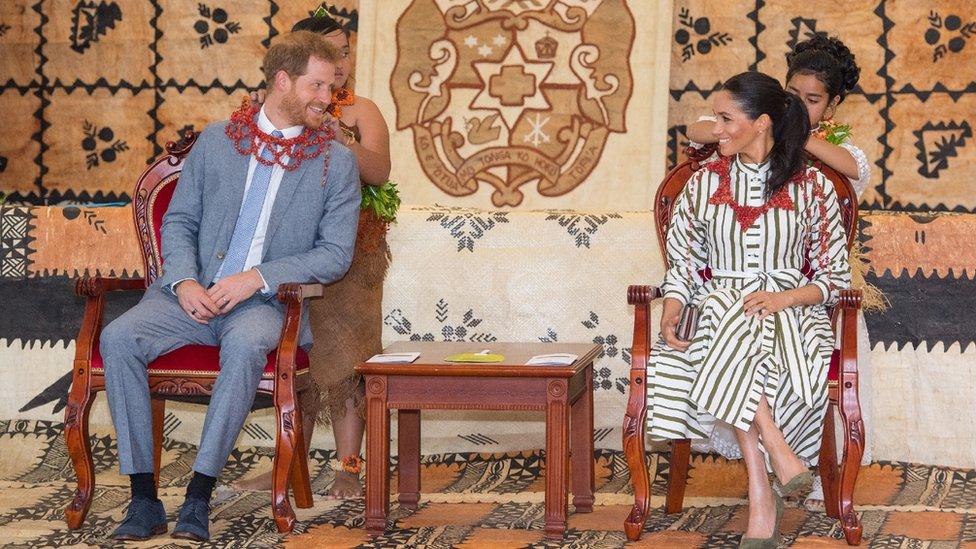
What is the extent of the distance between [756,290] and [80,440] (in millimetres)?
2174

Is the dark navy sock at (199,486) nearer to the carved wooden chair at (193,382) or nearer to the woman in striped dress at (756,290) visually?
the carved wooden chair at (193,382)

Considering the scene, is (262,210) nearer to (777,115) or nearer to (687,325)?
(687,325)

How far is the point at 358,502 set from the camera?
13.4 feet

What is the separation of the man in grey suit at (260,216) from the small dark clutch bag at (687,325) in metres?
1.13

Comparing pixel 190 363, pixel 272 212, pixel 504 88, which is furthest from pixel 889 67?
pixel 190 363

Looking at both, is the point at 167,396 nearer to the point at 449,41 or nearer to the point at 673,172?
the point at 673,172

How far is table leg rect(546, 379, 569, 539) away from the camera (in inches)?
138

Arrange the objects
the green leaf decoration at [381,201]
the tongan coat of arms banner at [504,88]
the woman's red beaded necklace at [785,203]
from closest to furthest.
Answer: the woman's red beaded necklace at [785,203], the green leaf decoration at [381,201], the tongan coat of arms banner at [504,88]

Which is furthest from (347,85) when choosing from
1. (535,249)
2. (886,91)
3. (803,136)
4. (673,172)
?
(886,91)

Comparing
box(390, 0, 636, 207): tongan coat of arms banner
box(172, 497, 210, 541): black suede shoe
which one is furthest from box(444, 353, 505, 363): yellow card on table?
box(390, 0, 636, 207): tongan coat of arms banner

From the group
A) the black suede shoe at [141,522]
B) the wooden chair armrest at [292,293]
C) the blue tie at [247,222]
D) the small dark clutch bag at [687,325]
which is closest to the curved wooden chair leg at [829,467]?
the small dark clutch bag at [687,325]

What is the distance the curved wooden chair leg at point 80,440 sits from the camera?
3.61 metres

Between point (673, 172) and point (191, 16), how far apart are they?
12.2ft

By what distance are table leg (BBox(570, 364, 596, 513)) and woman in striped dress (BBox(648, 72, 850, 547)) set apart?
405 mm
